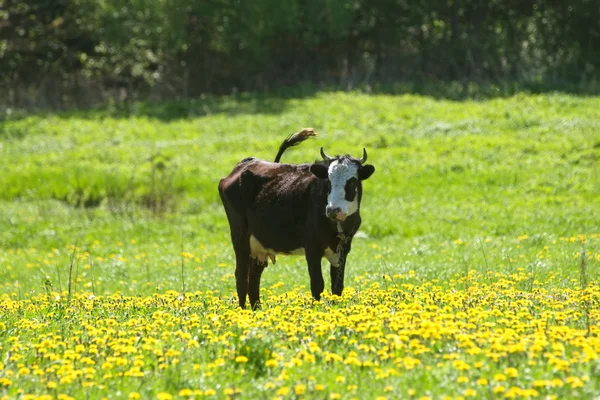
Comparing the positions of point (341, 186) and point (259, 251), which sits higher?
point (341, 186)

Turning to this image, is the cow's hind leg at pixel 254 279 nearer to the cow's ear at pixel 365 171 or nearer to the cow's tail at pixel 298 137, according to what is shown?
the cow's tail at pixel 298 137

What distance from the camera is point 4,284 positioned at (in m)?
15.8

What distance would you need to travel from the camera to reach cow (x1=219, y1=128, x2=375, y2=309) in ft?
32.0

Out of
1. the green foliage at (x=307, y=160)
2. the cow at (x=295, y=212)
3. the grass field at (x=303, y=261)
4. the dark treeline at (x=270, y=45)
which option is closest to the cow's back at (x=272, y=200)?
the cow at (x=295, y=212)

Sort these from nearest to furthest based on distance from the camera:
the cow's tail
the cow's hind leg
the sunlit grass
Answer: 1. the sunlit grass
2. the cow's hind leg
3. the cow's tail

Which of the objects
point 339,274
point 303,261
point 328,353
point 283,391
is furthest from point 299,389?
point 303,261

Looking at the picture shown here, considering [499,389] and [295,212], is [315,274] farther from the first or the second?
[499,389]

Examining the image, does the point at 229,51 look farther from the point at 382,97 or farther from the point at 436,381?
the point at 436,381

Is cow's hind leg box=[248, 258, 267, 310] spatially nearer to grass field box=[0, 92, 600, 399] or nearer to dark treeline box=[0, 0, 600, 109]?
grass field box=[0, 92, 600, 399]

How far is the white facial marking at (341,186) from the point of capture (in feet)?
31.0

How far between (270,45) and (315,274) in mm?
40473

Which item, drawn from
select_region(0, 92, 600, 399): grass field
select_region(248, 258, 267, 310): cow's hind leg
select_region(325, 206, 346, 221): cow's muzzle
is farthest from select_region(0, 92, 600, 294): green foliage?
select_region(325, 206, 346, 221): cow's muzzle

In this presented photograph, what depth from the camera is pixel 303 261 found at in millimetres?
17562

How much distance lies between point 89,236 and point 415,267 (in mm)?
10308
